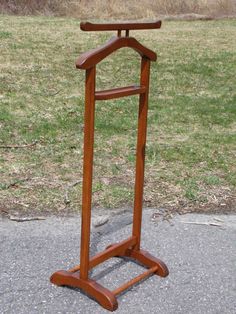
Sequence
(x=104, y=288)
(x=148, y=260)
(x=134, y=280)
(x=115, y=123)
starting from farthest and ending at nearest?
(x=115, y=123) < (x=148, y=260) < (x=134, y=280) < (x=104, y=288)

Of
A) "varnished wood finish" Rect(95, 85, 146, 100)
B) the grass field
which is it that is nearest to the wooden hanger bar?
"varnished wood finish" Rect(95, 85, 146, 100)

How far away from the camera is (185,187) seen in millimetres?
4641

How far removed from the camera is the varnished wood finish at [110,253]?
3.21 m

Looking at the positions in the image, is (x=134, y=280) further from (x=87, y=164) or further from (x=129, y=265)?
(x=87, y=164)

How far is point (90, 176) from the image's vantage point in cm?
302

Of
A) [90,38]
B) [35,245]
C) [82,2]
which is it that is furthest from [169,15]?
[35,245]

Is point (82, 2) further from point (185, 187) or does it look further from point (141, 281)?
point (141, 281)

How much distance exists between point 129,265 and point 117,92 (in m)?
1.11

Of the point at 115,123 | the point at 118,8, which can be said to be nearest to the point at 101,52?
the point at 115,123

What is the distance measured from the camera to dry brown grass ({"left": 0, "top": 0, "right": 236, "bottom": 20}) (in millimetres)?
13664

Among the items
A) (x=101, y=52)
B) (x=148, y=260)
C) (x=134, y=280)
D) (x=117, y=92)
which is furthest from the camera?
(x=148, y=260)

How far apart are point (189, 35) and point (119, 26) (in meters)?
8.75

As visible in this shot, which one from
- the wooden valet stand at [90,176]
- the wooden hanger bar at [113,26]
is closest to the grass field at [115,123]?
the wooden valet stand at [90,176]

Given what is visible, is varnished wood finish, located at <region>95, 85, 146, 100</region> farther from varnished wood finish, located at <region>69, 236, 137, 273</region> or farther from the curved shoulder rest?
varnished wood finish, located at <region>69, 236, 137, 273</region>
